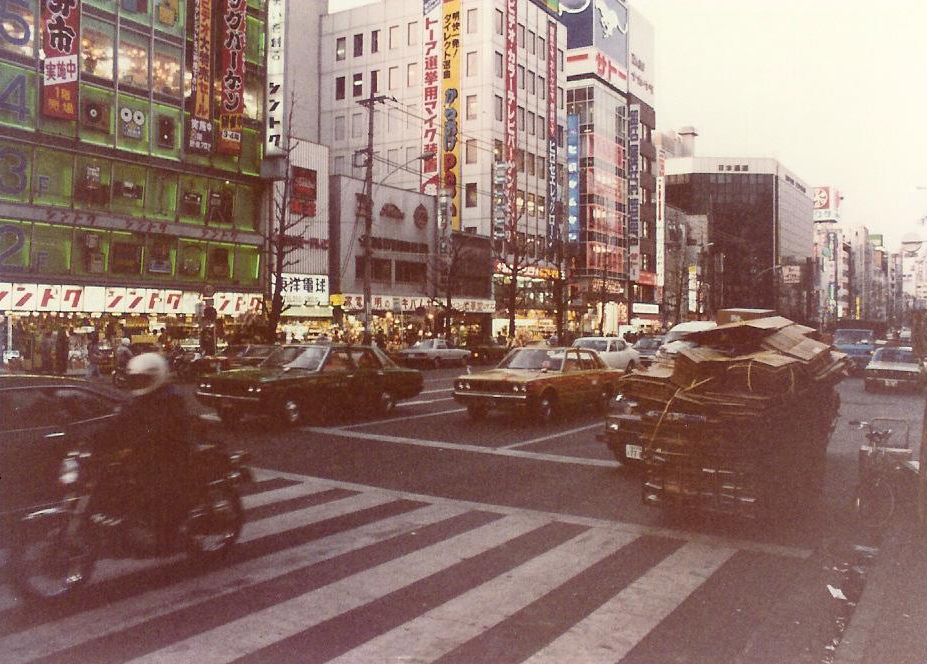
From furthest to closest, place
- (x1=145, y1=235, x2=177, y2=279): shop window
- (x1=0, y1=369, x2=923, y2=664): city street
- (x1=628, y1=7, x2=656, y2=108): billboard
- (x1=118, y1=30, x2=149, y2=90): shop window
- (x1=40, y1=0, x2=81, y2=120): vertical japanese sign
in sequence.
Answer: (x1=628, y1=7, x2=656, y2=108): billboard
(x1=145, y1=235, x2=177, y2=279): shop window
(x1=118, y1=30, x2=149, y2=90): shop window
(x1=40, y1=0, x2=81, y2=120): vertical japanese sign
(x1=0, y1=369, x2=923, y2=664): city street

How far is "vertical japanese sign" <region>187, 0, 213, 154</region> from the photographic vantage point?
3425cm

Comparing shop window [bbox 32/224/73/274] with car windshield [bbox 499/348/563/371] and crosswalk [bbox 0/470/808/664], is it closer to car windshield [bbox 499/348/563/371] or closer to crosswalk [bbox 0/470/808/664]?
car windshield [bbox 499/348/563/371]

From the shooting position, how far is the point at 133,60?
32500 millimetres

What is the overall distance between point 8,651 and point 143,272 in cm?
3061

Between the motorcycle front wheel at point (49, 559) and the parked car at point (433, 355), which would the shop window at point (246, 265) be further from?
the motorcycle front wheel at point (49, 559)

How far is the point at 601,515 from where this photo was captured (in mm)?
8367

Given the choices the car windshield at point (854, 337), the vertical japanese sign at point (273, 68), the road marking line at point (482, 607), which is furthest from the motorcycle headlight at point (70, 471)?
the car windshield at point (854, 337)

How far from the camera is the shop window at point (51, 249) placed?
96.2 feet

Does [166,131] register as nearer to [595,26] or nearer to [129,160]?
[129,160]

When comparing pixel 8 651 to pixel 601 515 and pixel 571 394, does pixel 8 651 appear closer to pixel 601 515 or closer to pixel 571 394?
pixel 601 515

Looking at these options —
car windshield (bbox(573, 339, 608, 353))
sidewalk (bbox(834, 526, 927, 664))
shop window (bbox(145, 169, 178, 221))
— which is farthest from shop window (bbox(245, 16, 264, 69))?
sidewalk (bbox(834, 526, 927, 664))

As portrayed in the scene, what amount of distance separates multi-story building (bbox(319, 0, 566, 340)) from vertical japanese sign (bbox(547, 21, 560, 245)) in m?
0.09

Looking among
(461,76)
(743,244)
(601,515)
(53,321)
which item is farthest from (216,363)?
(743,244)

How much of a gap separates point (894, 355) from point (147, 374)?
25720mm
